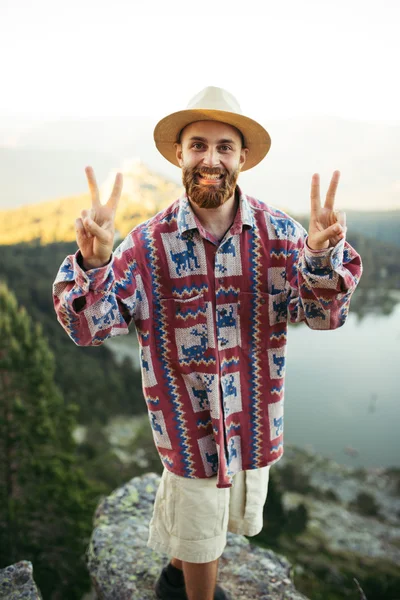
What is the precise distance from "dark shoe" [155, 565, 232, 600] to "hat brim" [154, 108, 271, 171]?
2.05m

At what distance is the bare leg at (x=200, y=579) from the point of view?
7.55ft

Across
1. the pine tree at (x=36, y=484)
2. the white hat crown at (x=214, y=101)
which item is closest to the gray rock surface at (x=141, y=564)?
the white hat crown at (x=214, y=101)

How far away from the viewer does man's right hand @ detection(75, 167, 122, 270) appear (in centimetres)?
174

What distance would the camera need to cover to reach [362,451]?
38344 millimetres

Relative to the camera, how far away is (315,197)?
1833 mm

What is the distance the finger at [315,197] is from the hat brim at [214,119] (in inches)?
14.7

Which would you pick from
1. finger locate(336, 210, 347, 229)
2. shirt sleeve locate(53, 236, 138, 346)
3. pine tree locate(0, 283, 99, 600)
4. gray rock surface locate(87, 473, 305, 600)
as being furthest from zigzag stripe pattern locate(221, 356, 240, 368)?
pine tree locate(0, 283, 99, 600)

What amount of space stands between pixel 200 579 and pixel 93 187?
1.70 metres

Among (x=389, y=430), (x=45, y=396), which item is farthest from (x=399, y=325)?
(x=45, y=396)

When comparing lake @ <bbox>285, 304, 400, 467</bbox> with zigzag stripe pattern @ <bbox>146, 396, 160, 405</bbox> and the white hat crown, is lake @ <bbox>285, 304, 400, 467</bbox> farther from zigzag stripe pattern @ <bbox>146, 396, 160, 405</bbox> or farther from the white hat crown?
the white hat crown

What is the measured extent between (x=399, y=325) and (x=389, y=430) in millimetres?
11616

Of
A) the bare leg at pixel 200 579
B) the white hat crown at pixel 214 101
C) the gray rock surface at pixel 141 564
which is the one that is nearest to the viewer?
the white hat crown at pixel 214 101

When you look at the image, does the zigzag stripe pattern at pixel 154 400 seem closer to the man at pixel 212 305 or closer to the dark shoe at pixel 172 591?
the man at pixel 212 305

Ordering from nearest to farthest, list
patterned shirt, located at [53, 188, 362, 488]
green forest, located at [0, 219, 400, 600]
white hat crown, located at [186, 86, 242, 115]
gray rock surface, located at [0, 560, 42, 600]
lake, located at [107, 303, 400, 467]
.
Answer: white hat crown, located at [186, 86, 242, 115] < patterned shirt, located at [53, 188, 362, 488] < gray rock surface, located at [0, 560, 42, 600] < green forest, located at [0, 219, 400, 600] < lake, located at [107, 303, 400, 467]
